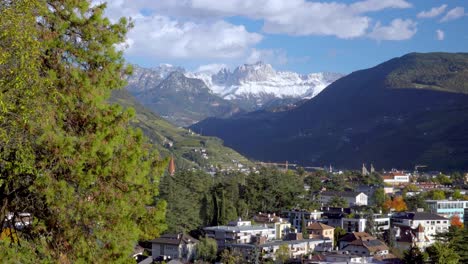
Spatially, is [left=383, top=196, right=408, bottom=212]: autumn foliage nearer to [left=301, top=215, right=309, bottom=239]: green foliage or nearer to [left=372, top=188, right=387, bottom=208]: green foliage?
[left=372, top=188, right=387, bottom=208]: green foliage

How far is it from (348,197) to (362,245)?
2854 centimetres

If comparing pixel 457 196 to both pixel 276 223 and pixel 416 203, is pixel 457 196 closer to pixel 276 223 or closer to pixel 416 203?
pixel 416 203

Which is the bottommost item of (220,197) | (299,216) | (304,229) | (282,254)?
(282,254)

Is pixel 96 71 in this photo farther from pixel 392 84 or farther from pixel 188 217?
pixel 392 84

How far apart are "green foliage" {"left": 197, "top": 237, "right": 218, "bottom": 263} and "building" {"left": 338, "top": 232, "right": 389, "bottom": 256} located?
899 cm

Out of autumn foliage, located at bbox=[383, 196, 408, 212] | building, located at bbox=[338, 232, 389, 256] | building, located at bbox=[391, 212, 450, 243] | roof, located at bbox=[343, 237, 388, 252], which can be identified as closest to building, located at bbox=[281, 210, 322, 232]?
building, located at bbox=[391, 212, 450, 243]

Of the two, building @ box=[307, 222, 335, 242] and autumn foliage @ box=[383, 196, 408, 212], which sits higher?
autumn foliage @ box=[383, 196, 408, 212]

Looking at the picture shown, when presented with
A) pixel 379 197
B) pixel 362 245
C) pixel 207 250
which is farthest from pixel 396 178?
pixel 207 250

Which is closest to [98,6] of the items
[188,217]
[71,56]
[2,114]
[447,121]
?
[71,56]

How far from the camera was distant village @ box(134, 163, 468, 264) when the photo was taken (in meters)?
41.0

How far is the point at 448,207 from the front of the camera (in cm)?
6675

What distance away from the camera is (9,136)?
21.8ft

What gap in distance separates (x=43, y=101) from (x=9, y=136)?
1.86ft

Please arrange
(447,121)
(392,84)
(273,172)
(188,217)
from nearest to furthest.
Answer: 1. (188,217)
2. (273,172)
3. (447,121)
4. (392,84)
